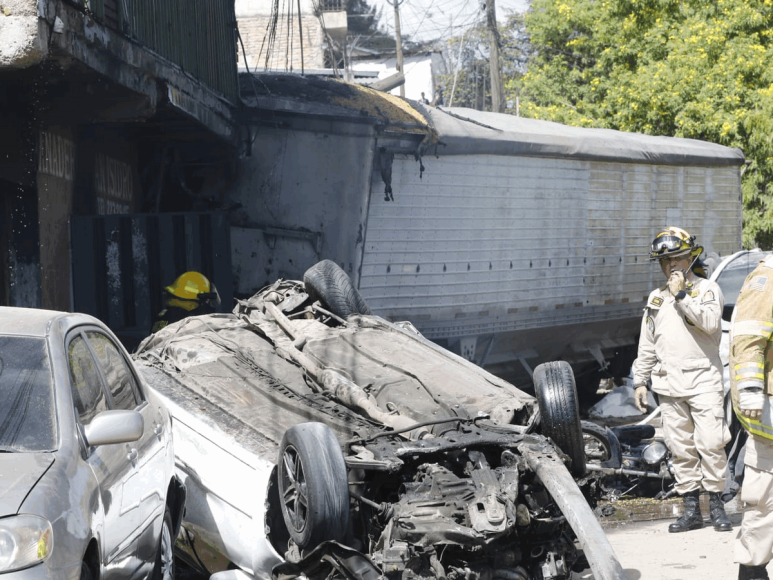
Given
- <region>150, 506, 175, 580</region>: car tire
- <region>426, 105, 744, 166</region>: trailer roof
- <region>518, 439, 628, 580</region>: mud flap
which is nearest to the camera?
<region>518, 439, 628, 580</region>: mud flap

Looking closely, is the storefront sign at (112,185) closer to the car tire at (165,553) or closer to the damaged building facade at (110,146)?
the damaged building facade at (110,146)

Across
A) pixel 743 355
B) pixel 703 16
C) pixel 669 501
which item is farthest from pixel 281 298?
pixel 703 16

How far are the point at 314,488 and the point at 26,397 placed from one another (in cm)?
132

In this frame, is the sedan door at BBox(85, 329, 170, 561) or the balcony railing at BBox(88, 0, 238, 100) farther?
the balcony railing at BBox(88, 0, 238, 100)

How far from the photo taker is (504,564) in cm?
462

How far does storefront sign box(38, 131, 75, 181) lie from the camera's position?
28.6 ft

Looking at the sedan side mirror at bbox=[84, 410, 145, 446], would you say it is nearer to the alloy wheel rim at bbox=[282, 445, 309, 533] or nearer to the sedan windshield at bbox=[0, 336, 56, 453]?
the sedan windshield at bbox=[0, 336, 56, 453]

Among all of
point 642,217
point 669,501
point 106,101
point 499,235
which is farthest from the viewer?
point 642,217

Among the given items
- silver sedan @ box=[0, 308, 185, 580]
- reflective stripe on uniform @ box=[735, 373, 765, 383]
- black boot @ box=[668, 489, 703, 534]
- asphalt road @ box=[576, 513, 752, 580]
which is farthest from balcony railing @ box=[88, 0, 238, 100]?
black boot @ box=[668, 489, 703, 534]

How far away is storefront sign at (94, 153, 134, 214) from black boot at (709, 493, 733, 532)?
6505 millimetres

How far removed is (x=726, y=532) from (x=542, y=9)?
20495mm

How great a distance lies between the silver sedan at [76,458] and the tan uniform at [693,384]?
3545 mm

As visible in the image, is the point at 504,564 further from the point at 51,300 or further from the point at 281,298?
the point at 51,300

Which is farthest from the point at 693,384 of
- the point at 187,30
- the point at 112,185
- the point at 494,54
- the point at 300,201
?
the point at 494,54
